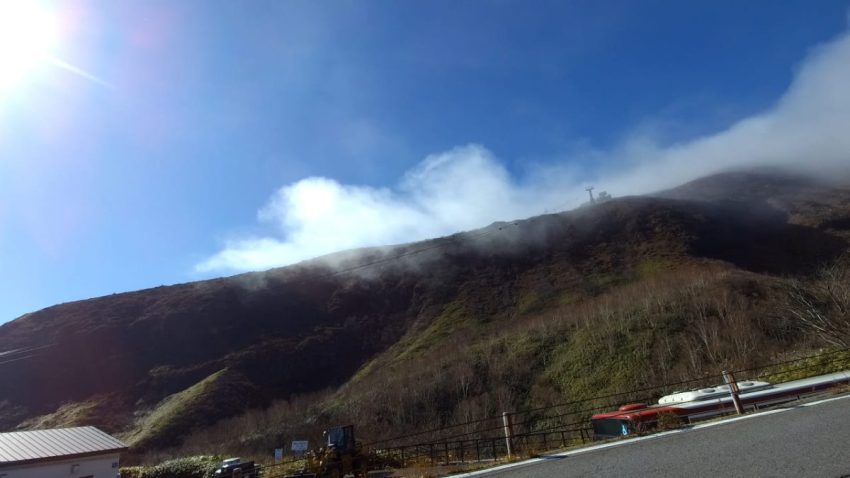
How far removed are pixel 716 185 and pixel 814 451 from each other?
555ft

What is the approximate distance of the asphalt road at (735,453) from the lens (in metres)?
6.57

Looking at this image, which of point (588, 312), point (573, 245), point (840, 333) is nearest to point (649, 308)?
point (588, 312)

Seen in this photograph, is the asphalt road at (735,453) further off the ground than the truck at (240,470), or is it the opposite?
the asphalt road at (735,453)

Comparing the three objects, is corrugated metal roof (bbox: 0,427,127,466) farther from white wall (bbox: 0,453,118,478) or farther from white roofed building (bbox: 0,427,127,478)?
white wall (bbox: 0,453,118,478)

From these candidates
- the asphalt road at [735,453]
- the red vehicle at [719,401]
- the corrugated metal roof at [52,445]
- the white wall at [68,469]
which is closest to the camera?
the asphalt road at [735,453]

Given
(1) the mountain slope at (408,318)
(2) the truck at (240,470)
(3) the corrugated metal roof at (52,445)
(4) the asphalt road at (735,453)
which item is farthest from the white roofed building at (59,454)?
(1) the mountain slope at (408,318)

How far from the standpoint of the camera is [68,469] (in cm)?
2800

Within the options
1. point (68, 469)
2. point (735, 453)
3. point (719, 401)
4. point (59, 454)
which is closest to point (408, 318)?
point (68, 469)

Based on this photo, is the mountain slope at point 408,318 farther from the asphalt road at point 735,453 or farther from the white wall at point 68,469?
the asphalt road at point 735,453

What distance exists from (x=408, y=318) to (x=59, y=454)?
77491mm

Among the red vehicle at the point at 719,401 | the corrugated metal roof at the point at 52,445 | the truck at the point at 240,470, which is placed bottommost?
the truck at the point at 240,470

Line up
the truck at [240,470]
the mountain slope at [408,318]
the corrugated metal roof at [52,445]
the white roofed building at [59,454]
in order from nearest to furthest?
the truck at [240,470]
the white roofed building at [59,454]
the corrugated metal roof at [52,445]
the mountain slope at [408,318]

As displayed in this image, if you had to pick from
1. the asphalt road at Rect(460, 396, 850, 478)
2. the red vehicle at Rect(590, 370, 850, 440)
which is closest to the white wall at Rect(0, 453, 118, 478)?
the red vehicle at Rect(590, 370, 850, 440)

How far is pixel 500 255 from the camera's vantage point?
115 meters
